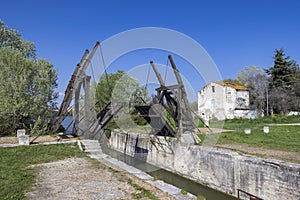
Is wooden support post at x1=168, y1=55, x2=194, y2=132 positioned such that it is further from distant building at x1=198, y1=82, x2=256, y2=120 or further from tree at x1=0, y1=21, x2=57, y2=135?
distant building at x1=198, y1=82, x2=256, y2=120

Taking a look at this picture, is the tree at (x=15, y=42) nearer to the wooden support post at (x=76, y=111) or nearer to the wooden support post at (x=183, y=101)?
the wooden support post at (x=76, y=111)

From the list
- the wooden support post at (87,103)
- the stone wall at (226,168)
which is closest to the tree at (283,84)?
the stone wall at (226,168)

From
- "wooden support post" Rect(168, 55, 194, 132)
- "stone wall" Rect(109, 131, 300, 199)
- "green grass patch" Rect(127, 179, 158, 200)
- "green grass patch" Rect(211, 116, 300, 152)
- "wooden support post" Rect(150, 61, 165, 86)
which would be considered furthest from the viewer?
"green grass patch" Rect(211, 116, 300, 152)

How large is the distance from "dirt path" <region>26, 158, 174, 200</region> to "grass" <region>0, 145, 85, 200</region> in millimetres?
→ 345

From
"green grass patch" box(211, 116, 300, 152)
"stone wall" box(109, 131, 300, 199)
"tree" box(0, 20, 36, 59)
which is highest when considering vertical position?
"tree" box(0, 20, 36, 59)

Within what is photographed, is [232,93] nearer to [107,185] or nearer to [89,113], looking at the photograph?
[89,113]

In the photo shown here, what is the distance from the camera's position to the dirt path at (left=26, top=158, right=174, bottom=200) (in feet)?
19.2

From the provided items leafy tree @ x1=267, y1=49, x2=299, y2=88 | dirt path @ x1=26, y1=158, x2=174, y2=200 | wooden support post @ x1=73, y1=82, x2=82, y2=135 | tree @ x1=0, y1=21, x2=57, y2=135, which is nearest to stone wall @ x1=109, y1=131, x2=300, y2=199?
dirt path @ x1=26, y1=158, x2=174, y2=200

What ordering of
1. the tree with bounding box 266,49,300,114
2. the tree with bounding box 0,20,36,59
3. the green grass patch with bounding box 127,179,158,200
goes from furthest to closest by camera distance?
the tree with bounding box 266,49,300,114 < the tree with bounding box 0,20,36,59 < the green grass patch with bounding box 127,179,158,200

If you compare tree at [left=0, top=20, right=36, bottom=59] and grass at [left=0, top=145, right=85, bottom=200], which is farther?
tree at [left=0, top=20, right=36, bottom=59]

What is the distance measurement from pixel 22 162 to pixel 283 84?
3740cm

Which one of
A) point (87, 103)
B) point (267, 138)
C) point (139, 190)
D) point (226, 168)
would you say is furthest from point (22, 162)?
point (267, 138)

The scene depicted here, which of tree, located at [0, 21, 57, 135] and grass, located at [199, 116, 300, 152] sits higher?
tree, located at [0, 21, 57, 135]

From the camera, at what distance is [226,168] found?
969 cm
